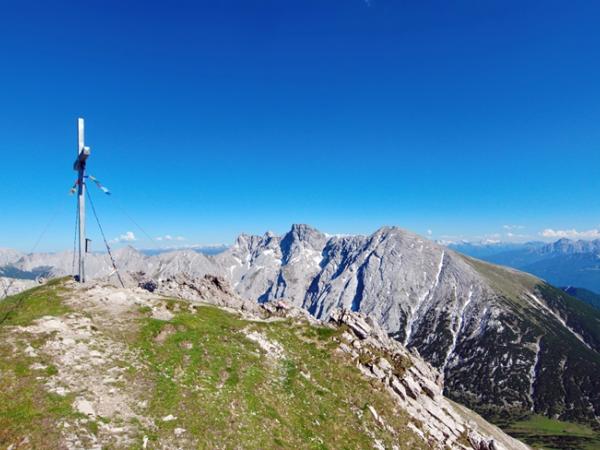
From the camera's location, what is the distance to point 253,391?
32.0m

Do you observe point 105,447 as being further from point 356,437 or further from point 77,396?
point 356,437

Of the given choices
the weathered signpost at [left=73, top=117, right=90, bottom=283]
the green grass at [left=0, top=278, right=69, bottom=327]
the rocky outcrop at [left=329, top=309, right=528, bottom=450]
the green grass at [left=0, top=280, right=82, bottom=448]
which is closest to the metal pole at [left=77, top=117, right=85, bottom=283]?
the weathered signpost at [left=73, top=117, right=90, bottom=283]

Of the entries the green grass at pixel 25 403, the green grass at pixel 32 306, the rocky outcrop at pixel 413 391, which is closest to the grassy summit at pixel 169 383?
the green grass at pixel 25 403

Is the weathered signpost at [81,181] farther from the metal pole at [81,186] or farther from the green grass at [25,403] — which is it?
the green grass at [25,403]

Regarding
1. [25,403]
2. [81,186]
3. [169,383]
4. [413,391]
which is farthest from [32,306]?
[413,391]

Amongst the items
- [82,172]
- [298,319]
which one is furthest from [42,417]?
[298,319]

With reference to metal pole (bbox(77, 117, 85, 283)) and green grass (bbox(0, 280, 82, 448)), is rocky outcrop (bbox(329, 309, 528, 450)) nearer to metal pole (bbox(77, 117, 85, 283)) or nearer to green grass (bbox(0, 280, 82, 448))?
green grass (bbox(0, 280, 82, 448))

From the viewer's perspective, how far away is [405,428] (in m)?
37.8

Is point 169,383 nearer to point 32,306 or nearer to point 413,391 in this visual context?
point 32,306

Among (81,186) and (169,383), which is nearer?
(169,383)

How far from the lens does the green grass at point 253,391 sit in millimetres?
26594

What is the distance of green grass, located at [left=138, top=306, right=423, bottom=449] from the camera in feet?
87.2

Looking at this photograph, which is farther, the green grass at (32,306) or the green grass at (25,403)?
the green grass at (32,306)

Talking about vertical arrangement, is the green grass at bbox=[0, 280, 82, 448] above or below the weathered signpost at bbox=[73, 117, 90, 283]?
below
